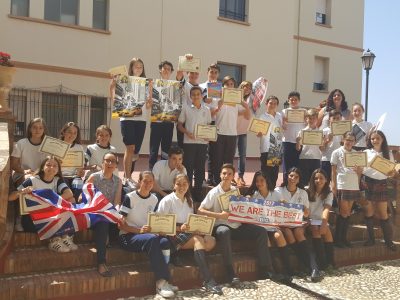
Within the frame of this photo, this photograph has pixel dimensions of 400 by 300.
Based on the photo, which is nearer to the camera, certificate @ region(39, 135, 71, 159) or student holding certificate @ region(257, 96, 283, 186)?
certificate @ region(39, 135, 71, 159)

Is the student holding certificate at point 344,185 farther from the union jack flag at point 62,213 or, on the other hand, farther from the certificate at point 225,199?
the union jack flag at point 62,213

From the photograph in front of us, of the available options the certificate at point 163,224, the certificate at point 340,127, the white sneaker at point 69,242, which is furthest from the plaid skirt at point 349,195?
the white sneaker at point 69,242

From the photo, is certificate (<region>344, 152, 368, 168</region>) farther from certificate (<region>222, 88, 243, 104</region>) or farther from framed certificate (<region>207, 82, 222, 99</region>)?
framed certificate (<region>207, 82, 222, 99</region>)

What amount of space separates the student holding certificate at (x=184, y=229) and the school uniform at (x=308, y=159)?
2406 millimetres

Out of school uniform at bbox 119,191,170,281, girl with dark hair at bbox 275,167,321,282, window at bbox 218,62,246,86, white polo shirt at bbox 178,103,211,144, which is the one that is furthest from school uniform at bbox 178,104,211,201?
window at bbox 218,62,246,86

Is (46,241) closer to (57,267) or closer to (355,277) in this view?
(57,267)

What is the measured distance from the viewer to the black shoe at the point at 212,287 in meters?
5.26

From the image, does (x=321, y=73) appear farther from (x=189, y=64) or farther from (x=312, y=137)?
(x=189, y=64)

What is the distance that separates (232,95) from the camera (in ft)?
22.8

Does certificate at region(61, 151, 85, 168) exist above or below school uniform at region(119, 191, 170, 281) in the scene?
above

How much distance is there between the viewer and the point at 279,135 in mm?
7484

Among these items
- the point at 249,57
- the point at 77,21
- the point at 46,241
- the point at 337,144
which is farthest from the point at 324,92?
the point at 46,241

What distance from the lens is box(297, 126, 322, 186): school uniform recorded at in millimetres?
7527

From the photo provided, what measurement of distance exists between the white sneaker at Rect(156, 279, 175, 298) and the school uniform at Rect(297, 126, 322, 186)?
3.22 meters
